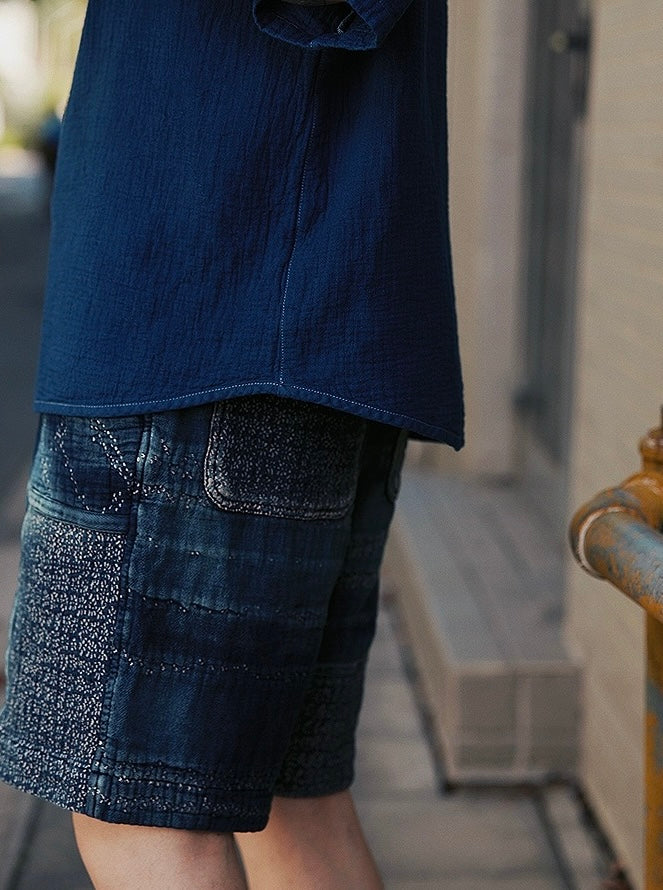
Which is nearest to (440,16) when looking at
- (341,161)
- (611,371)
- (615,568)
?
(341,161)

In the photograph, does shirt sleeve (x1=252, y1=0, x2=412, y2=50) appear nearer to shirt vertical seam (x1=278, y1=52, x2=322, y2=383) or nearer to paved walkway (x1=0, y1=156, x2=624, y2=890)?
shirt vertical seam (x1=278, y1=52, x2=322, y2=383)

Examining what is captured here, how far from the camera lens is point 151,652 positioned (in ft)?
4.10

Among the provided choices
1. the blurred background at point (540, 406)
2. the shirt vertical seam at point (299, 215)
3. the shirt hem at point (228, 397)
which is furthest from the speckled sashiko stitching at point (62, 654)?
the blurred background at point (540, 406)

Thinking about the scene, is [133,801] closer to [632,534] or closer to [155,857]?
[155,857]

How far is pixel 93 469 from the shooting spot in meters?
1.25

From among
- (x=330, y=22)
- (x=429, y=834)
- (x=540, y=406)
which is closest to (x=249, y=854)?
(x=330, y=22)

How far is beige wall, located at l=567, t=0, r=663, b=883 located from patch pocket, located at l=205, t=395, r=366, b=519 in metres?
0.97

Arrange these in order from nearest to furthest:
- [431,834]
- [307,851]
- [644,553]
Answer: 1. [644,553]
2. [307,851]
3. [431,834]

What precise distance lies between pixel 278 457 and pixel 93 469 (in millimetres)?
168

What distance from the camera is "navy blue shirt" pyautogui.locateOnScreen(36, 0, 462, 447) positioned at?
4.02ft

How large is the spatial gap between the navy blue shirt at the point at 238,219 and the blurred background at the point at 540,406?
329 mm

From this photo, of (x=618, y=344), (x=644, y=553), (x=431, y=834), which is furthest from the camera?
(x=431, y=834)

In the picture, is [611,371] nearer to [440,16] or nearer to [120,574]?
[440,16]

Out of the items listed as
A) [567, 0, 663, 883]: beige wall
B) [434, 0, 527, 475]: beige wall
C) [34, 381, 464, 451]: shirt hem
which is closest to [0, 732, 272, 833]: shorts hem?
[34, 381, 464, 451]: shirt hem
